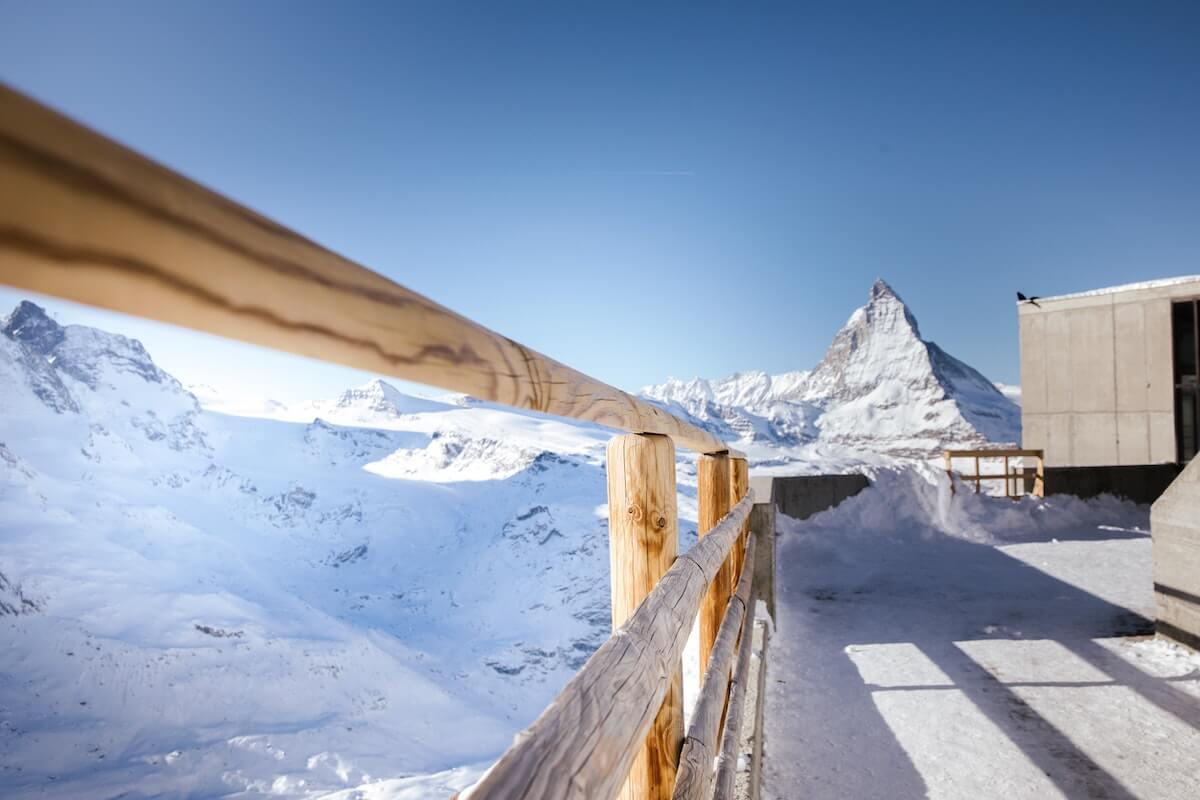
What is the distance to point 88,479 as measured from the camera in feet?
500

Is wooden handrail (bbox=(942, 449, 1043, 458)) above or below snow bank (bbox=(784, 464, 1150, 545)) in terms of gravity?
above

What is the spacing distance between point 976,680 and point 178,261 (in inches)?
192

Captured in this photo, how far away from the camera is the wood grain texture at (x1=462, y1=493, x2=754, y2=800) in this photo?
601mm

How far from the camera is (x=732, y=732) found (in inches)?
82.4

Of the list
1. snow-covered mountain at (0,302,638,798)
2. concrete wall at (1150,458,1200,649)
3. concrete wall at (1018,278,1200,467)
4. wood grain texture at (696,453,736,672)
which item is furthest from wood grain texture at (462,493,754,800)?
snow-covered mountain at (0,302,638,798)

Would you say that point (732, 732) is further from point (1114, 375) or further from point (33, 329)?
point (33, 329)

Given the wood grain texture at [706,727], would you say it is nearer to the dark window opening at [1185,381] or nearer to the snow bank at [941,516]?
the snow bank at [941,516]

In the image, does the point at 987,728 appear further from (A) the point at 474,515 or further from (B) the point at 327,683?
(A) the point at 474,515

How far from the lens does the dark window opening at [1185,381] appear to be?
1864 centimetres

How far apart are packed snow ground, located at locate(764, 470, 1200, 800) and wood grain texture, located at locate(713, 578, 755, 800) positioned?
0.58 metres

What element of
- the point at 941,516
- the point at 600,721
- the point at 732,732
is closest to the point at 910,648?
the point at 732,732

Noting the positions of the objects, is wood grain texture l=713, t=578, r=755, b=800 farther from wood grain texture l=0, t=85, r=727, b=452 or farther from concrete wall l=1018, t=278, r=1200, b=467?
concrete wall l=1018, t=278, r=1200, b=467

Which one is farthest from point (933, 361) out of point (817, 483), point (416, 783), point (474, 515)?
point (817, 483)

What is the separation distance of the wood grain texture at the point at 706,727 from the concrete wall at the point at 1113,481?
12585mm
